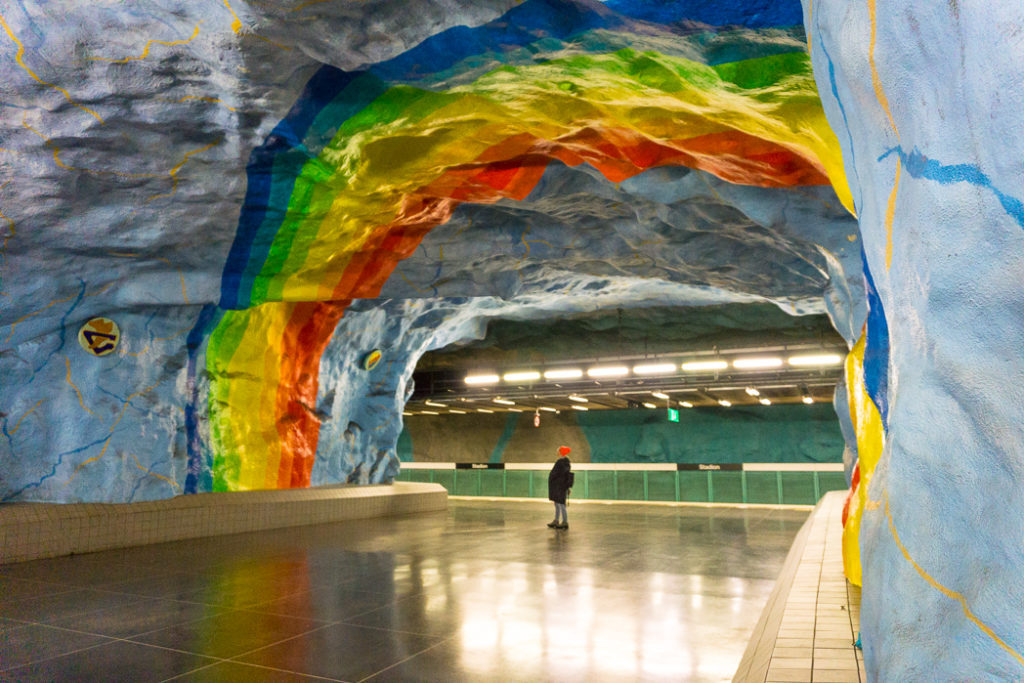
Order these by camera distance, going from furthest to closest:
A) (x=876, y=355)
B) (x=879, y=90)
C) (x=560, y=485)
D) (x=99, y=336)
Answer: (x=560, y=485), (x=99, y=336), (x=876, y=355), (x=879, y=90)

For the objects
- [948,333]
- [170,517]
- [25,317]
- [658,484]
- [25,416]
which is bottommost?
[658,484]

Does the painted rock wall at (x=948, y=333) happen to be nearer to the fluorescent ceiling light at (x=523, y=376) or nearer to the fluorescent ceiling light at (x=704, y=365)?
the fluorescent ceiling light at (x=704, y=365)

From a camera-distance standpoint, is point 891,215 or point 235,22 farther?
point 235,22

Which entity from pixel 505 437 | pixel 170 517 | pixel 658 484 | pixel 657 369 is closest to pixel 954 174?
pixel 170 517

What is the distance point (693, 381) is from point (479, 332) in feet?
16.3

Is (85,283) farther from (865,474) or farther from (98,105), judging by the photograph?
(865,474)

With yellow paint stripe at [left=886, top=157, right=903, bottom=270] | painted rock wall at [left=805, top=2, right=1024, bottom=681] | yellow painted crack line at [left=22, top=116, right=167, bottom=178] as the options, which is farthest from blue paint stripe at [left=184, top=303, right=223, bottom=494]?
painted rock wall at [left=805, top=2, right=1024, bottom=681]

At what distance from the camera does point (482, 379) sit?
55.3 feet

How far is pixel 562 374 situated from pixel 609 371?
3.75 feet

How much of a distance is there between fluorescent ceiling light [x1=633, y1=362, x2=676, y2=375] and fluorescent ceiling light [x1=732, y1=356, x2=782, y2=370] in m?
1.25

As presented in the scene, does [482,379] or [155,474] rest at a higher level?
[482,379]

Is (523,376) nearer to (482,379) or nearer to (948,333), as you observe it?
(482,379)

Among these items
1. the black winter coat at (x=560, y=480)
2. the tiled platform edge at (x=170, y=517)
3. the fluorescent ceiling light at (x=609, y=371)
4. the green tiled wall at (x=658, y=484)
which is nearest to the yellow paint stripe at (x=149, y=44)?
the tiled platform edge at (x=170, y=517)

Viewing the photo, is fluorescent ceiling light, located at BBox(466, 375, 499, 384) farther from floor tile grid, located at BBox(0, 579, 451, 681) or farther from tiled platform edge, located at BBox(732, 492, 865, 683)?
floor tile grid, located at BBox(0, 579, 451, 681)
